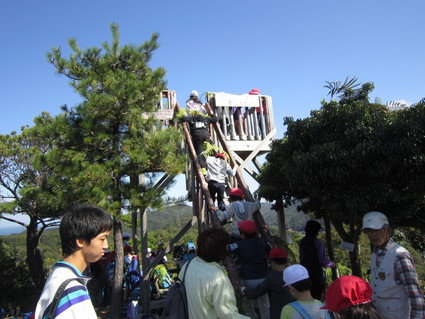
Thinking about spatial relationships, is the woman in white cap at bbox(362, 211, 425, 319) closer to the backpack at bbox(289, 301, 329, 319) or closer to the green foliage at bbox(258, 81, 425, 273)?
the backpack at bbox(289, 301, 329, 319)

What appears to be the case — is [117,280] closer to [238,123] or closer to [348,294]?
[238,123]

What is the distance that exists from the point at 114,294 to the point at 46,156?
283cm

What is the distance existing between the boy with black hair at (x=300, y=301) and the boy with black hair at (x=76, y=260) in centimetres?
123

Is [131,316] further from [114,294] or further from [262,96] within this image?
[262,96]

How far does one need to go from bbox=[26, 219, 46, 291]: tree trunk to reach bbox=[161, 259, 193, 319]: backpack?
11.6 m

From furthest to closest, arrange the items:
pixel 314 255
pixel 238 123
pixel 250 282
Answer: pixel 238 123
pixel 314 255
pixel 250 282

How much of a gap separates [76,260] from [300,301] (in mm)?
1423

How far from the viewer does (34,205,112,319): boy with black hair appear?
4.16ft

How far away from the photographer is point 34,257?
39.4ft

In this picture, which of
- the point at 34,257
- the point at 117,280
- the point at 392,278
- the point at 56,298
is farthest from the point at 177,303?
the point at 34,257

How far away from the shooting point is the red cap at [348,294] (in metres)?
1.56

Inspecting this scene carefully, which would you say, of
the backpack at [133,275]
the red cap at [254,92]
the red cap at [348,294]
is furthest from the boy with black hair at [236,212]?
the red cap at [254,92]

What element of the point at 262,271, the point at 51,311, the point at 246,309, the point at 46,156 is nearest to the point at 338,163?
the point at 262,271

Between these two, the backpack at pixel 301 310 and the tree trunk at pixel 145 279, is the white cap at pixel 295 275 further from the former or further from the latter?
the tree trunk at pixel 145 279
